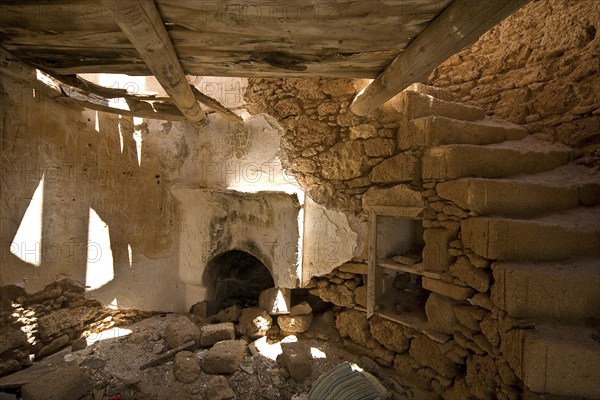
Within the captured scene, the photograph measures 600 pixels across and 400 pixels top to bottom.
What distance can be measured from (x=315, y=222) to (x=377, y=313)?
1.35 m

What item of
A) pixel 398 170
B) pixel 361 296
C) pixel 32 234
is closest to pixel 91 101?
pixel 32 234

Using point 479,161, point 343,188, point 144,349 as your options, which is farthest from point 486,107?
point 144,349

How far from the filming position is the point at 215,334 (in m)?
3.67

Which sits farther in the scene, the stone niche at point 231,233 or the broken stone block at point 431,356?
the stone niche at point 231,233

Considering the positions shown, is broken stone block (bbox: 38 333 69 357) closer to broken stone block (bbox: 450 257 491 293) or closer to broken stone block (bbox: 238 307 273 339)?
broken stone block (bbox: 238 307 273 339)

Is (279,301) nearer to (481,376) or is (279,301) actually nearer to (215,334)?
(215,334)

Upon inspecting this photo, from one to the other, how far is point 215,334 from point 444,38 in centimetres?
400

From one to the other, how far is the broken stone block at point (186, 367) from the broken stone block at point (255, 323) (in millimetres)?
742

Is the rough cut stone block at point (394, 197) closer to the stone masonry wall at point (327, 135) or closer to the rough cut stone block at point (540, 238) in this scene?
the stone masonry wall at point (327, 135)

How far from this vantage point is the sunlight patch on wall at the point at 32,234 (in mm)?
3029

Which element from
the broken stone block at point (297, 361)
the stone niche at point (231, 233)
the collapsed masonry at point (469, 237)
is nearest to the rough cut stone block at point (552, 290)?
the collapsed masonry at point (469, 237)

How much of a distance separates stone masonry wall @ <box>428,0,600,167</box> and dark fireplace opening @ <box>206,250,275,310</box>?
458 cm

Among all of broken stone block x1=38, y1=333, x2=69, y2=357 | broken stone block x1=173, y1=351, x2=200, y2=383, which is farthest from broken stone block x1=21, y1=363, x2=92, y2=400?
broken stone block x1=173, y1=351, x2=200, y2=383

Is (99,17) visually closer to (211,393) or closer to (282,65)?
(282,65)
